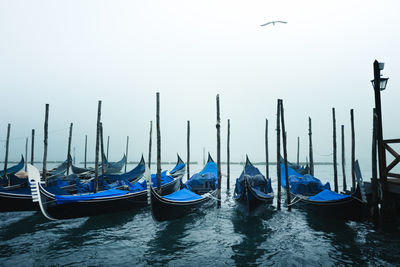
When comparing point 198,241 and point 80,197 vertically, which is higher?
point 80,197

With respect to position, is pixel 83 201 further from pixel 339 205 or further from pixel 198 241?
pixel 339 205

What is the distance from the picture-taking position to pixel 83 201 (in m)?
8.02

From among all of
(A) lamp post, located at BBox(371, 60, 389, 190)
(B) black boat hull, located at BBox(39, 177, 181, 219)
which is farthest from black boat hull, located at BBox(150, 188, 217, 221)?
(A) lamp post, located at BBox(371, 60, 389, 190)

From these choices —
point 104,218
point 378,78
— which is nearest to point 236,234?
point 104,218

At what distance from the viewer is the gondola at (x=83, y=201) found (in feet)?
22.1

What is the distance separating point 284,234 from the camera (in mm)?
7387

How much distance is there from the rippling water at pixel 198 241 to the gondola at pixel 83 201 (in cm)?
52

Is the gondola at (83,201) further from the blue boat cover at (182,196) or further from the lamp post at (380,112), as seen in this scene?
the lamp post at (380,112)

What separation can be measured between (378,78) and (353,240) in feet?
15.8

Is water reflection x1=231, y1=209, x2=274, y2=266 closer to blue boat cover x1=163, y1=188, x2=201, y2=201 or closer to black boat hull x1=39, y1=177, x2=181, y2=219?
blue boat cover x1=163, y1=188, x2=201, y2=201

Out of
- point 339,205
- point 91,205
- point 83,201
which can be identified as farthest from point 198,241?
point 339,205

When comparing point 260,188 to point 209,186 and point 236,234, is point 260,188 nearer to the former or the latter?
point 209,186

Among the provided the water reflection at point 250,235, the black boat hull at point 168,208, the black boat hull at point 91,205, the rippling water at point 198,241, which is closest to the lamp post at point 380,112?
the rippling water at point 198,241

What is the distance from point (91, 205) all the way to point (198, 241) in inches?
166
